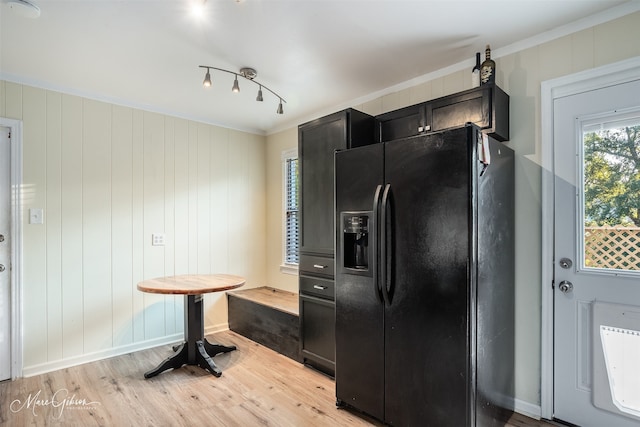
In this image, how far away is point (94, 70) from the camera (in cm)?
278

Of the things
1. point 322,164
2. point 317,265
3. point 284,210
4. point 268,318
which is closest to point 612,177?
point 322,164

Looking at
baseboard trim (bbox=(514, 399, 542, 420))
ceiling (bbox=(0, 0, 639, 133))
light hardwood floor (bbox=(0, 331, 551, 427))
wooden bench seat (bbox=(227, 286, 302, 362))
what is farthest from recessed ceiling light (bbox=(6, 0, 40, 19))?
baseboard trim (bbox=(514, 399, 542, 420))

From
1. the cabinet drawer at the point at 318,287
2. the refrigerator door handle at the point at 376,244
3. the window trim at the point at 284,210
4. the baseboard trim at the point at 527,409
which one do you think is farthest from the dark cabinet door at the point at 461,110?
the window trim at the point at 284,210

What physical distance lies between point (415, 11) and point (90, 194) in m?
3.18

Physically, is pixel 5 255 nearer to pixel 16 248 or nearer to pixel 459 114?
pixel 16 248

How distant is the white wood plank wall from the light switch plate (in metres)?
0.04

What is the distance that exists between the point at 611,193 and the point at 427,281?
1.26 m

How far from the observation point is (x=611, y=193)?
81.3 inches

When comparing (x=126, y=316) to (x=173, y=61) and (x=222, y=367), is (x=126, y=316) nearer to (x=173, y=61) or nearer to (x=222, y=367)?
(x=222, y=367)

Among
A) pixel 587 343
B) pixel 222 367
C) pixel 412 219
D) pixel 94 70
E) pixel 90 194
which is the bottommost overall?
pixel 222 367

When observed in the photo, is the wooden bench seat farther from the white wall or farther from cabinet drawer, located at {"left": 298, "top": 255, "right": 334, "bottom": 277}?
the white wall

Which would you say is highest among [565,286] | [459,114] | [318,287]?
[459,114]

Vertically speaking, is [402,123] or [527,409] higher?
[402,123]

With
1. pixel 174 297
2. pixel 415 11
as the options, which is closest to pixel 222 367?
pixel 174 297
